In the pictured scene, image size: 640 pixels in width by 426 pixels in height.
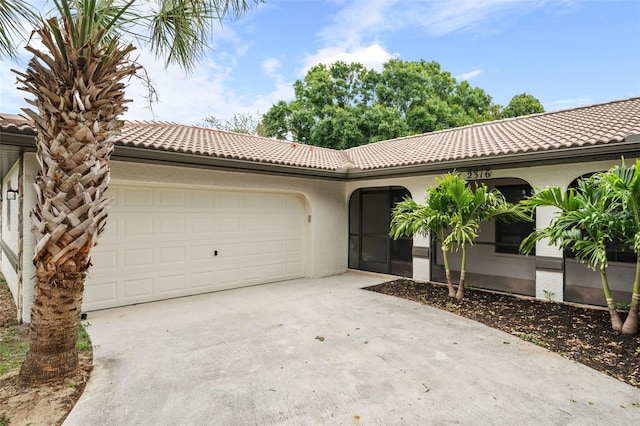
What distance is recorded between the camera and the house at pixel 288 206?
631cm

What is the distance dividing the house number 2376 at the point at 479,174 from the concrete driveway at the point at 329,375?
3479 millimetres

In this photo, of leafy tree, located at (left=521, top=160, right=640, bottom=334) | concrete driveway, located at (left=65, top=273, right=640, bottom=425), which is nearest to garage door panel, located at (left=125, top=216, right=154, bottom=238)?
concrete driveway, located at (left=65, top=273, right=640, bottom=425)

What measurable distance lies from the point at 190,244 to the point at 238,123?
25.3m

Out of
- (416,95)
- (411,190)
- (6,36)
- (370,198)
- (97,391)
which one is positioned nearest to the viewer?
(97,391)

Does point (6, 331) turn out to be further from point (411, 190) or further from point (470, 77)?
point (470, 77)

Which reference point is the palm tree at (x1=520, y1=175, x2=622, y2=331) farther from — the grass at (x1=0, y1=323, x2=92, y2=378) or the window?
the grass at (x1=0, y1=323, x2=92, y2=378)

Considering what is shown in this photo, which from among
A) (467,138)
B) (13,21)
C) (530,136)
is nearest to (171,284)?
(13,21)

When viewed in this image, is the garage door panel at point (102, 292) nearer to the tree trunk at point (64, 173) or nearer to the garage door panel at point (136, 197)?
the garage door panel at point (136, 197)

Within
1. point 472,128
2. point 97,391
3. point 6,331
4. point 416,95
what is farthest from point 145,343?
point 416,95

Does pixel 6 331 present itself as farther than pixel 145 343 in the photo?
Yes

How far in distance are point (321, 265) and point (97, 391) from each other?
6736mm

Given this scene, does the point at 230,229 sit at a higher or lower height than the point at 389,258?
higher

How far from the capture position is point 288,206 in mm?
9398

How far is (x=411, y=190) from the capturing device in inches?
351
